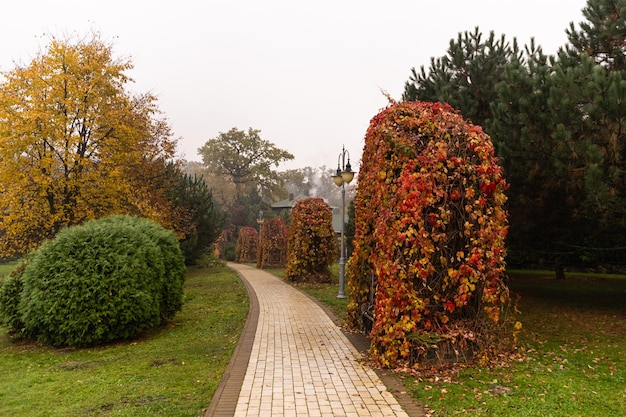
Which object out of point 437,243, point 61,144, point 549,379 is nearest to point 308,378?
point 437,243

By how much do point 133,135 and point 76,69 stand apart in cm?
260

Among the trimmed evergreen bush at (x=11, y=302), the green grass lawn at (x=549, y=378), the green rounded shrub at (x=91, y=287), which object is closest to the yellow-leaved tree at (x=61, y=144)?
the trimmed evergreen bush at (x=11, y=302)

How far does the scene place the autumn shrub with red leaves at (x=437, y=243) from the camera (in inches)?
224

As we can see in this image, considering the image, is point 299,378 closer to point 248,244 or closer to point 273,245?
point 273,245

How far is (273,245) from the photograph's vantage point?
27.5 meters

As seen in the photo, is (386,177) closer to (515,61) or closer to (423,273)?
(423,273)

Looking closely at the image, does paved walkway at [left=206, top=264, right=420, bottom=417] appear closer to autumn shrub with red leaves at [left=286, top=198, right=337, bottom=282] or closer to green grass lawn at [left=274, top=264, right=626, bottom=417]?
green grass lawn at [left=274, top=264, right=626, bottom=417]

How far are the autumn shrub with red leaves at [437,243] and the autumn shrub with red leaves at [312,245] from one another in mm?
11581

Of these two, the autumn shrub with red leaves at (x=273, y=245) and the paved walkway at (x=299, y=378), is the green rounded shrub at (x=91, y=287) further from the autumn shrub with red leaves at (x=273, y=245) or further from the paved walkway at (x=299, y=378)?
the autumn shrub with red leaves at (x=273, y=245)

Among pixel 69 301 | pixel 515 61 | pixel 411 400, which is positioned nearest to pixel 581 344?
pixel 411 400

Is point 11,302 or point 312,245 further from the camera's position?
point 312,245

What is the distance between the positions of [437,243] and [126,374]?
4750 mm

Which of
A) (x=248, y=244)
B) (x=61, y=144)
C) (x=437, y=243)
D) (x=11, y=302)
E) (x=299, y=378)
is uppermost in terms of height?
(x=61, y=144)

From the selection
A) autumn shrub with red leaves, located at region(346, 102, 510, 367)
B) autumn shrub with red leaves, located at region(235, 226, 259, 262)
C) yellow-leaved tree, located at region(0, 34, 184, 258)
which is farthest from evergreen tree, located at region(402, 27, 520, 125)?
autumn shrub with red leaves, located at region(235, 226, 259, 262)
